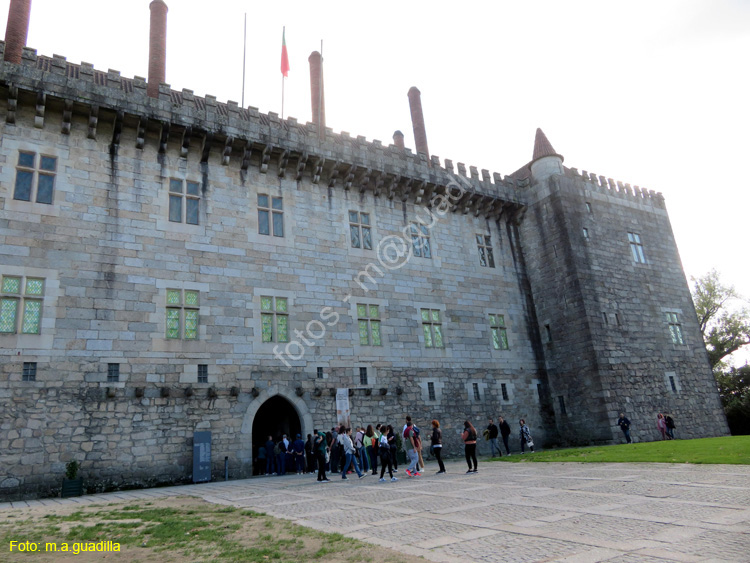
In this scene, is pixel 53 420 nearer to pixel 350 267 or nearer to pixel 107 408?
pixel 107 408

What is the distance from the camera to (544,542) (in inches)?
219

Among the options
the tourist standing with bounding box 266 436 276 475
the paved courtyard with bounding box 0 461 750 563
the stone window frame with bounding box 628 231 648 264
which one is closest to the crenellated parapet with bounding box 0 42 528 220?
the stone window frame with bounding box 628 231 648 264

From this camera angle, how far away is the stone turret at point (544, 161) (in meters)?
27.0

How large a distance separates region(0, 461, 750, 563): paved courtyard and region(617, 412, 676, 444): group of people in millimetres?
9832

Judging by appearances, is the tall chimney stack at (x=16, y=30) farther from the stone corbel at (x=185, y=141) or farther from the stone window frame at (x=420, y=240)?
the stone window frame at (x=420, y=240)

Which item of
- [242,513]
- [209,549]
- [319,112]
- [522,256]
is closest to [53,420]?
[242,513]

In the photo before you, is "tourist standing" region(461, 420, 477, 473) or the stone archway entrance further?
the stone archway entrance

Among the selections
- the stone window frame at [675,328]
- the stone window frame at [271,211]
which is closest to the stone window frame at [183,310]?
the stone window frame at [271,211]

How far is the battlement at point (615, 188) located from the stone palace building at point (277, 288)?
0.83 ft

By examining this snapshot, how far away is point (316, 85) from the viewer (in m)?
24.9

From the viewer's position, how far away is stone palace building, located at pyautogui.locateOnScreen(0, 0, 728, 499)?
49.4 feet

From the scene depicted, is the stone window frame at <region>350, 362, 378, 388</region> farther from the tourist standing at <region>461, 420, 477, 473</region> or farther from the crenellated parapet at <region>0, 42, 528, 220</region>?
the crenellated parapet at <region>0, 42, 528, 220</region>

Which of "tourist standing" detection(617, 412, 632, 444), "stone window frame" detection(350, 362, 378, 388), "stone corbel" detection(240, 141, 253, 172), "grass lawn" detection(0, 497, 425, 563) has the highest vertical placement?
"stone corbel" detection(240, 141, 253, 172)

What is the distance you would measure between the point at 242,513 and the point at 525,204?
75.6 ft
